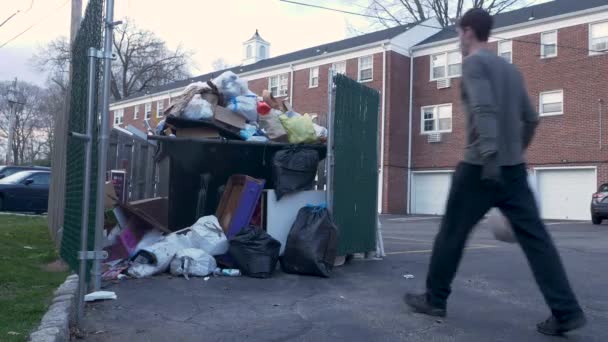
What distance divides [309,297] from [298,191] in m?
2.14

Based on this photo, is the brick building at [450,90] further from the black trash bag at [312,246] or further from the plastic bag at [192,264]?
the plastic bag at [192,264]

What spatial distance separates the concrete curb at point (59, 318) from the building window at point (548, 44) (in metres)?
25.5

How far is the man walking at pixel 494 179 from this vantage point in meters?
3.84

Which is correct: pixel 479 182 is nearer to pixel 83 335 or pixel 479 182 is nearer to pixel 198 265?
pixel 83 335

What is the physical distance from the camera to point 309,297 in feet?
18.2

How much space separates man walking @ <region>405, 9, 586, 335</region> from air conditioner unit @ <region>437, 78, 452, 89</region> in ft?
88.3

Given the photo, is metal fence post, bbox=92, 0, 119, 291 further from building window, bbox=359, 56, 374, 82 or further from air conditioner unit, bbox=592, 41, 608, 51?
building window, bbox=359, 56, 374, 82

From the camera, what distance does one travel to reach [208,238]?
705 centimetres

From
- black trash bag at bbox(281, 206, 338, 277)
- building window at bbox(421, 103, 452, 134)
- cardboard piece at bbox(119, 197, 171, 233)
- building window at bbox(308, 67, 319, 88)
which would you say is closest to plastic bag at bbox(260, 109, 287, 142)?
black trash bag at bbox(281, 206, 338, 277)

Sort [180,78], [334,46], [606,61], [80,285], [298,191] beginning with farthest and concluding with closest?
[180,78] → [334,46] → [606,61] → [298,191] → [80,285]

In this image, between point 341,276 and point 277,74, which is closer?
point 341,276

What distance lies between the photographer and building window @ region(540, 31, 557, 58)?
2683 centimetres

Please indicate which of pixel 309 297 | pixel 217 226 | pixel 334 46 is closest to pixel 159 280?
pixel 217 226

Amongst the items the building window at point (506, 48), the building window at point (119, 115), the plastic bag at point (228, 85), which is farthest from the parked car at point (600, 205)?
the building window at point (119, 115)
